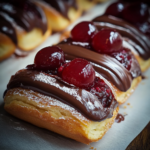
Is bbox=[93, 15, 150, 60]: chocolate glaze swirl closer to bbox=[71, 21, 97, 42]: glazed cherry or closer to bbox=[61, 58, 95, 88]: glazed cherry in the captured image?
bbox=[71, 21, 97, 42]: glazed cherry

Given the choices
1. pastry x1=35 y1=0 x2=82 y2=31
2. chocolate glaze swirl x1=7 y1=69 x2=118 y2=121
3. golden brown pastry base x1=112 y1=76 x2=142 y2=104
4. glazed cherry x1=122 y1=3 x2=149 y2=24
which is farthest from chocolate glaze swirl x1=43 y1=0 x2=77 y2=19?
chocolate glaze swirl x1=7 y1=69 x2=118 y2=121

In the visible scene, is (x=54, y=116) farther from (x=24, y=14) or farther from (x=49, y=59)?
(x=24, y=14)

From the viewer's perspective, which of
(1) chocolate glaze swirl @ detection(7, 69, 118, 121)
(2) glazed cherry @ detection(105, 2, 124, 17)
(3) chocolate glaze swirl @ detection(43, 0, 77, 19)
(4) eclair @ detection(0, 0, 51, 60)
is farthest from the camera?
(3) chocolate glaze swirl @ detection(43, 0, 77, 19)

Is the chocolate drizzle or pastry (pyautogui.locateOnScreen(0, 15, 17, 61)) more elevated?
the chocolate drizzle

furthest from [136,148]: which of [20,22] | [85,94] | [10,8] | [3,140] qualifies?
[10,8]

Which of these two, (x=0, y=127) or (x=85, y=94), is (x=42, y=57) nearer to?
(x=85, y=94)

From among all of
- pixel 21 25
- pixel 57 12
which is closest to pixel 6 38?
pixel 21 25

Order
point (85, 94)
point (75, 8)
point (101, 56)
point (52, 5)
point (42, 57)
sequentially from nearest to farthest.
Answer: point (85, 94)
point (42, 57)
point (101, 56)
point (52, 5)
point (75, 8)
